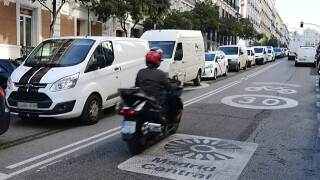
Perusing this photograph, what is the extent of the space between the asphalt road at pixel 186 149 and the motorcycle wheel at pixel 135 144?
0.35 ft

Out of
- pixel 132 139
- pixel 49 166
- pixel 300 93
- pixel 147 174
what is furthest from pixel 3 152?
pixel 300 93

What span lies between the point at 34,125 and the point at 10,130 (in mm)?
568

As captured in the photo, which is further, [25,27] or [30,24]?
[30,24]

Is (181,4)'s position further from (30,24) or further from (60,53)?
(60,53)

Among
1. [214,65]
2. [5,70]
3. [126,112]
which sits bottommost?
[126,112]

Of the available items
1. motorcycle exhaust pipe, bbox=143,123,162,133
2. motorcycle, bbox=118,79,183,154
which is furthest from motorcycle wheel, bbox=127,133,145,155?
motorcycle exhaust pipe, bbox=143,123,162,133

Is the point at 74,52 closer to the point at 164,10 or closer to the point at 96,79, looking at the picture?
the point at 96,79

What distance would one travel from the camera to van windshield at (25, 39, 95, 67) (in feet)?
25.5

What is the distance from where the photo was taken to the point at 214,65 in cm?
1853

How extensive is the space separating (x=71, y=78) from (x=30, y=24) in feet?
44.4

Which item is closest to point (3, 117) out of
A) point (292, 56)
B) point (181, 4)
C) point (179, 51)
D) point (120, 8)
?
point (179, 51)

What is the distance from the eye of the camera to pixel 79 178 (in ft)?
14.6

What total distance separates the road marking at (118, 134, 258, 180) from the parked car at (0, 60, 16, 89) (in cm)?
601

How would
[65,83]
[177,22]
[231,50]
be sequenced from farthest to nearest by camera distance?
[177,22], [231,50], [65,83]
